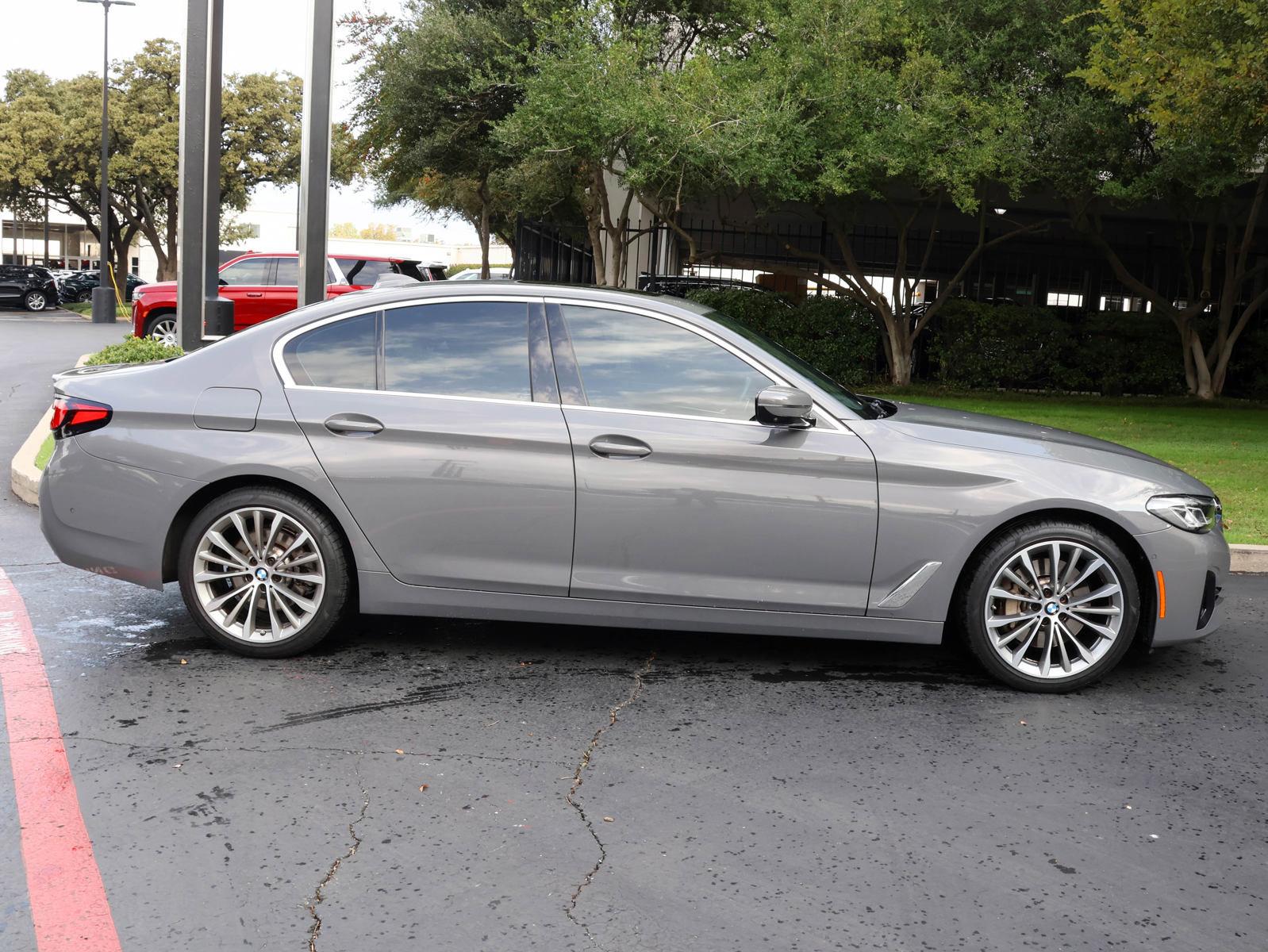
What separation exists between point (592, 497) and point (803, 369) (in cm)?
112

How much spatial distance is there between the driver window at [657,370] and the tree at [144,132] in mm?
44159

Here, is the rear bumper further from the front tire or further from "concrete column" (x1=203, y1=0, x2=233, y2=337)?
the front tire

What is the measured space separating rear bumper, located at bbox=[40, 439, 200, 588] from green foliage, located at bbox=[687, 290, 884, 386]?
587 inches

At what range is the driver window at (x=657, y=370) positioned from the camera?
17.4 ft

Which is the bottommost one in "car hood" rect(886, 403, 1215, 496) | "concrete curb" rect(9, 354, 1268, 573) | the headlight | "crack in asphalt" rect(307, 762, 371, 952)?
"crack in asphalt" rect(307, 762, 371, 952)

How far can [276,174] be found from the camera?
167 ft

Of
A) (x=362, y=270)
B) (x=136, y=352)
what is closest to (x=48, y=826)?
(x=136, y=352)

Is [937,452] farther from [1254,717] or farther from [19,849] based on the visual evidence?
[19,849]

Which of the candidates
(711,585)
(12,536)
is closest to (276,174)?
(12,536)

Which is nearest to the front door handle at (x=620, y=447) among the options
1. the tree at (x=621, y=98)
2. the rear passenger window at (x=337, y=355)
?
the rear passenger window at (x=337, y=355)

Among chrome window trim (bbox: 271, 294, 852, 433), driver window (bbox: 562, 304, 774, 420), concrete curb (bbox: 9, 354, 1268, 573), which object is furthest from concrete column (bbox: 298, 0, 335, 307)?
driver window (bbox: 562, 304, 774, 420)

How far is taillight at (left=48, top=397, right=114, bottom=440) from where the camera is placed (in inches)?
216

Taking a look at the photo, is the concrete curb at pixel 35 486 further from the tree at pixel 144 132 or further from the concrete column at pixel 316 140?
the tree at pixel 144 132

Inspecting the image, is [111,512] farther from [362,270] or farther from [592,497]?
[362,270]
